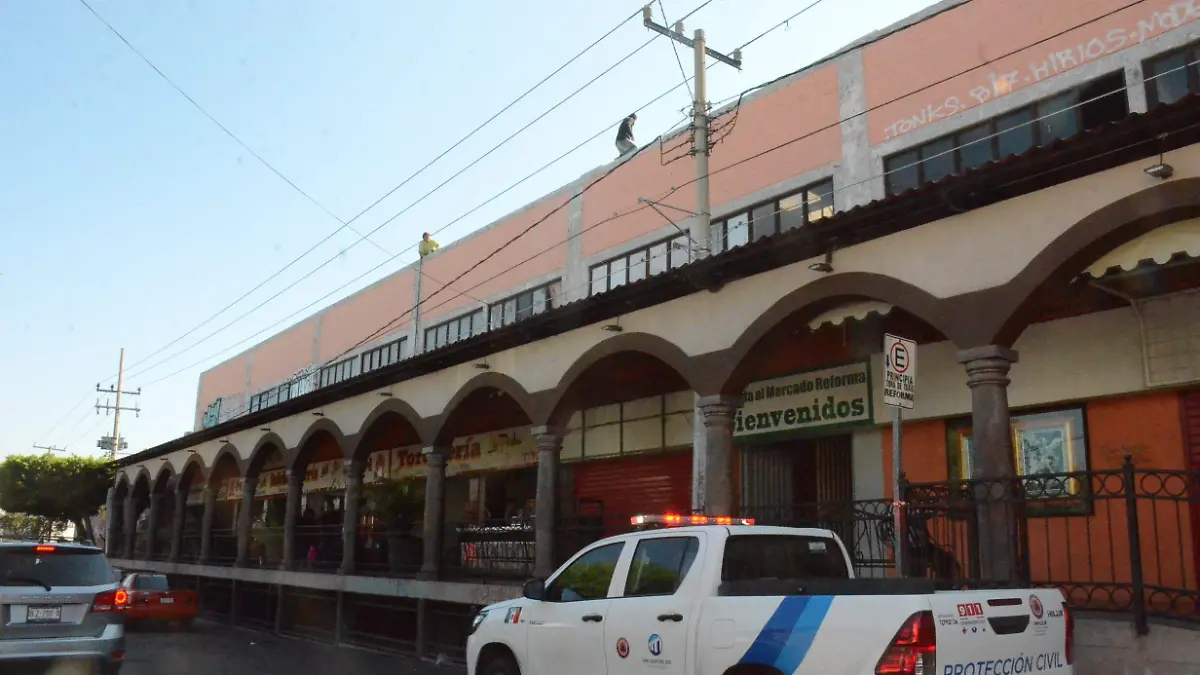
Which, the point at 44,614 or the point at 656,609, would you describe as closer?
the point at 656,609

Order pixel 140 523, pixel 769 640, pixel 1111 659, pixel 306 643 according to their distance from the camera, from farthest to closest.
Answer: pixel 140 523, pixel 306 643, pixel 1111 659, pixel 769 640

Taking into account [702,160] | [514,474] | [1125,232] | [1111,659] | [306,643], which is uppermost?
[702,160]

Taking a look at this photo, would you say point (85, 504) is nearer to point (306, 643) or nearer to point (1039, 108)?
point (306, 643)

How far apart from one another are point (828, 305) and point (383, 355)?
20.7 meters

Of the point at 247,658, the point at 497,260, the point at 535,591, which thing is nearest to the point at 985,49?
the point at 535,591

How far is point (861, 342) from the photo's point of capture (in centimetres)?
1355

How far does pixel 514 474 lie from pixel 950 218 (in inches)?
530

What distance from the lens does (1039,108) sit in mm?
13484

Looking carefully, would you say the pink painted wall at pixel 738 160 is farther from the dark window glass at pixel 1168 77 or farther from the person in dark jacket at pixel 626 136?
the dark window glass at pixel 1168 77

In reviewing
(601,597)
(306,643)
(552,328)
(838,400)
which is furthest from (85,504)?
(601,597)

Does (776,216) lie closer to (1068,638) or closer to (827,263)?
(827,263)

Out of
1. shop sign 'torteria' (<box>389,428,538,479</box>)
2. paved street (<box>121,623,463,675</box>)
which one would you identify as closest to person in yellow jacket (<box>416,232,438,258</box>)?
shop sign 'torteria' (<box>389,428,538,479</box>)

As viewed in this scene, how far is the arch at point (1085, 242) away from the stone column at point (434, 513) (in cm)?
1031

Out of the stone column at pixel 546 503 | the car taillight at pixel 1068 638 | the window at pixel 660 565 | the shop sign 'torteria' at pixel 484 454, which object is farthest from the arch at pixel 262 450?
the car taillight at pixel 1068 638
